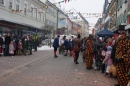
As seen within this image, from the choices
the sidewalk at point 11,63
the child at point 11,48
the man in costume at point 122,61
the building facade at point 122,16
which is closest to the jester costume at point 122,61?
the man in costume at point 122,61

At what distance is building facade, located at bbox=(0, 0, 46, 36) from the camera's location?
926 inches

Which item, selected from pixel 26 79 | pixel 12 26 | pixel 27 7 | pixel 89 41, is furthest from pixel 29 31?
pixel 26 79

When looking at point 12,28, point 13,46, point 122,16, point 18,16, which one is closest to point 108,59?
point 13,46

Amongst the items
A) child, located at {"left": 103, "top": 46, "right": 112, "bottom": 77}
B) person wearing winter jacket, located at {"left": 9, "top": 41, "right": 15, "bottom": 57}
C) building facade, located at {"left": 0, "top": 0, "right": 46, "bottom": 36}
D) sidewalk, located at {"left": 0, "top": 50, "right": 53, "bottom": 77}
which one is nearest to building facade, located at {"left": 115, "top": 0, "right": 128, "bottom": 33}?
building facade, located at {"left": 0, "top": 0, "right": 46, "bottom": 36}

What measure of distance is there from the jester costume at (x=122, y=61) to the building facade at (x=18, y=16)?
658 inches

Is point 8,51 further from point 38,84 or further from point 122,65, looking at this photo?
point 122,65

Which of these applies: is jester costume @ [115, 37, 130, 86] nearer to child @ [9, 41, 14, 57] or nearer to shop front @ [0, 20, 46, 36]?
child @ [9, 41, 14, 57]

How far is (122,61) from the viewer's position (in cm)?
671

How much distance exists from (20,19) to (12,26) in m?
4.67

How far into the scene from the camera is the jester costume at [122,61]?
6.66 metres

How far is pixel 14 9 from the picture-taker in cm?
2711

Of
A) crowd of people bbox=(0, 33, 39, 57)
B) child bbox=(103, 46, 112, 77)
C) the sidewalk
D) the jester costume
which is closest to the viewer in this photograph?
the jester costume

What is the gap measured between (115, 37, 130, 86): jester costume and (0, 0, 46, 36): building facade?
16718 millimetres

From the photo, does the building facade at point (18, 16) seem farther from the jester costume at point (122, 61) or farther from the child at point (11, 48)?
the jester costume at point (122, 61)
